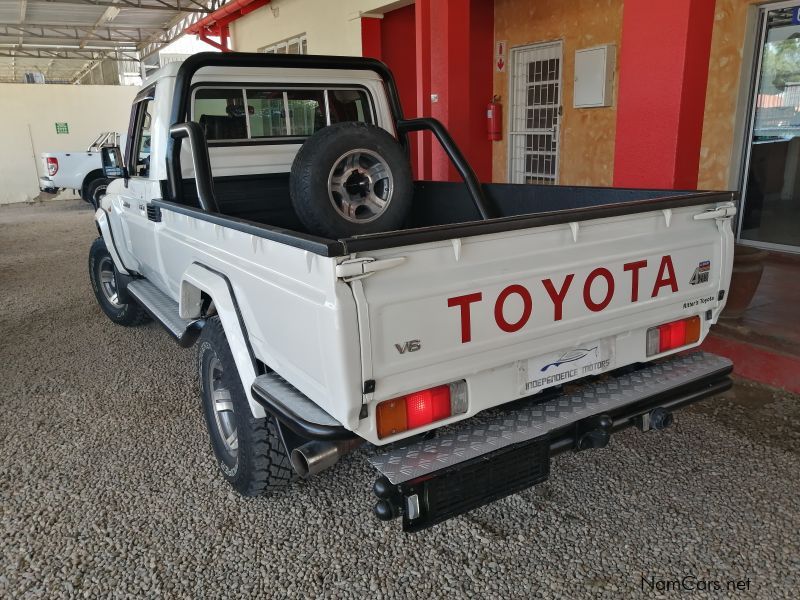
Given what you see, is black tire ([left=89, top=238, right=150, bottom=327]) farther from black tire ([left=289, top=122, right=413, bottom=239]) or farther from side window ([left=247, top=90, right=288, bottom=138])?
black tire ([left=289, top=122, right=413, bottom=239])

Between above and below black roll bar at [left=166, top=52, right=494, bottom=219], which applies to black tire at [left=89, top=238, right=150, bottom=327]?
below

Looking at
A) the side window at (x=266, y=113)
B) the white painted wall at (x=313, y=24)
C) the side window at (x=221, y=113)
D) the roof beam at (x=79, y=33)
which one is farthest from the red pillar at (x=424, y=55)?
the roof beam at (x=79, y=33)

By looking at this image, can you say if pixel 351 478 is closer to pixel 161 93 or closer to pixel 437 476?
pixel 437 476

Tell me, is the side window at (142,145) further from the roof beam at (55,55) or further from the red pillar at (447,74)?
the roof beam at (55,55)

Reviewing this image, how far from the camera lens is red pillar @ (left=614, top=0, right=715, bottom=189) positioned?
13.8 ft

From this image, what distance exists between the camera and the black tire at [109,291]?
5.48 metres

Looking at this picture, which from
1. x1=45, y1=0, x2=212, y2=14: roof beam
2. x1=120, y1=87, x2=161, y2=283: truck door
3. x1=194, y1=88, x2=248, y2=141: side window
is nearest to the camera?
x1=194, y1=88, x2=248, y2=141: side window

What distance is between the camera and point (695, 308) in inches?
108

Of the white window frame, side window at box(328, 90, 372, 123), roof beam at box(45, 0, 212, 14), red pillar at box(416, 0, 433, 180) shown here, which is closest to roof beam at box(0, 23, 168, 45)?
roof beam at box(45, 0, 212, 14)

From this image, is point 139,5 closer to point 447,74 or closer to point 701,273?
point 447,74

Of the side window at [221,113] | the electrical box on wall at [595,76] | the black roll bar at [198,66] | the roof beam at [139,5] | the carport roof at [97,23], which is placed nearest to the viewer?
the black roll bar at [198,66]

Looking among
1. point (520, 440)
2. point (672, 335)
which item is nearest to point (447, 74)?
point (672, 335)

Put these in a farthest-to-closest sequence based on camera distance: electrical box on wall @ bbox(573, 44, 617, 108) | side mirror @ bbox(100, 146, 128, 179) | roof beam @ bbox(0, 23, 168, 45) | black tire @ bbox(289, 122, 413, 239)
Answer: roof beam @ bbox(0, 23, 168, 45) < electrical box on wall @ bbox(573, 44, 617, 108) < side mirror @ bbox(100, 146, 128, 179) < black tire @ bbox(289, 122, 413, 239)

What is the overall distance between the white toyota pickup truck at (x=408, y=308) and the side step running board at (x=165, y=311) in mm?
24
